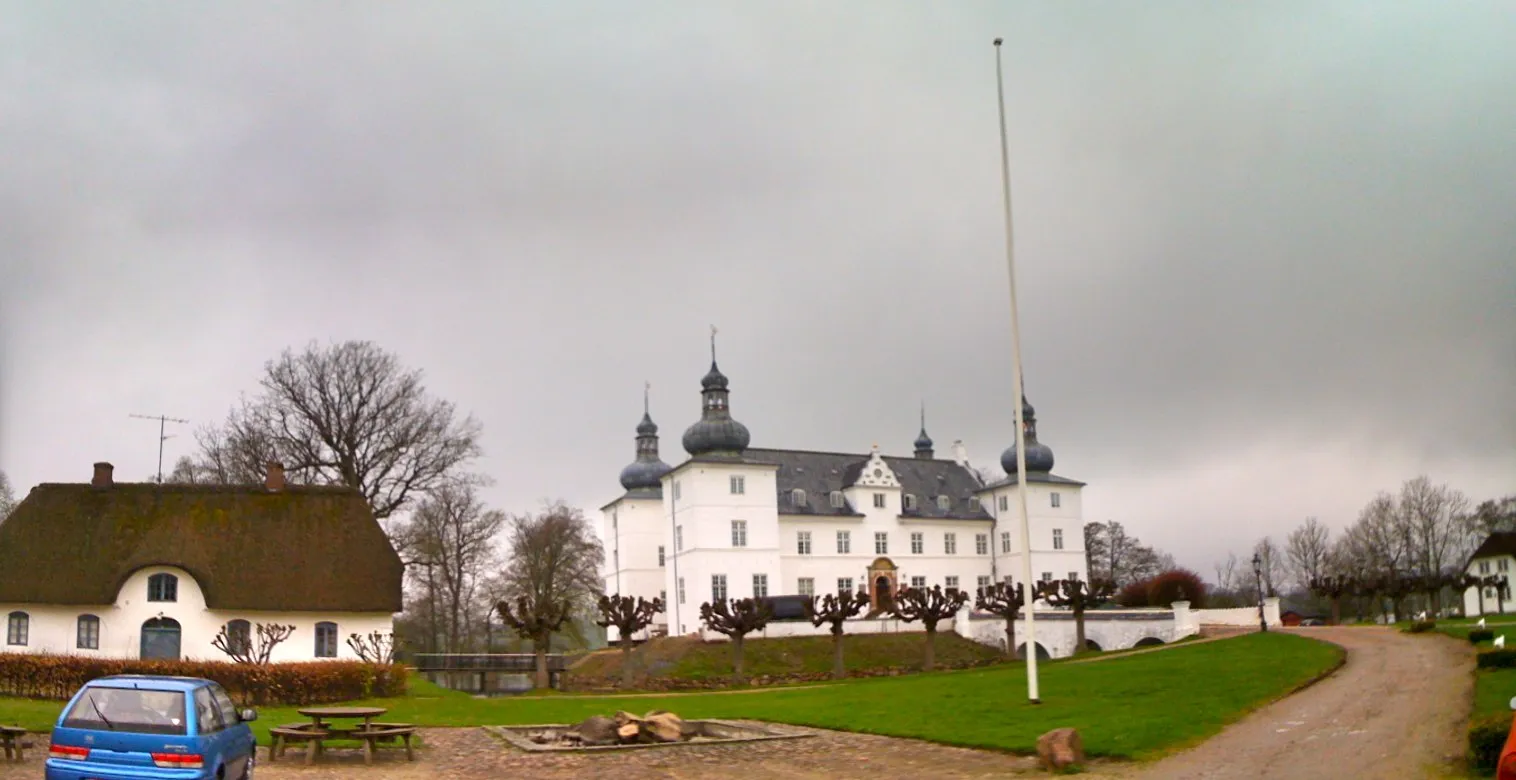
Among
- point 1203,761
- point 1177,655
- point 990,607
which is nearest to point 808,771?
point 1203,761

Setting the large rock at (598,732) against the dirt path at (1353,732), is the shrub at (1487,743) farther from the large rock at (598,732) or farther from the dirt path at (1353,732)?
the large rock at (598,732)

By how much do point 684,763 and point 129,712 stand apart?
25.8 ft

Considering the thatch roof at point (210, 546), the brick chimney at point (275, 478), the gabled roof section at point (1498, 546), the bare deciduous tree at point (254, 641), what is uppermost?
the brick chimney at point (275, 478)

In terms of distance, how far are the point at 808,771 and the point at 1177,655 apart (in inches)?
931

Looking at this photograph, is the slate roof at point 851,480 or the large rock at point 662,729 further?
the slate roof at point 851,480

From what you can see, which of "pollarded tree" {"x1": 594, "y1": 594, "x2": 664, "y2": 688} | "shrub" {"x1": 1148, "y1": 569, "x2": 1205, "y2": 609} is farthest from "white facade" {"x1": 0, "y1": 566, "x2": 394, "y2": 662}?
"shrub" {"x1": 1148, "y1": 569, "x2": 1205, "y2": 609}

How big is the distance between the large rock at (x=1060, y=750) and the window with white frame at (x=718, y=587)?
46890 mm

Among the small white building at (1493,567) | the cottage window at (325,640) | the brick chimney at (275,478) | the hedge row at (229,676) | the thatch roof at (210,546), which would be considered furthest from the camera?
the small white building at (1493,567)

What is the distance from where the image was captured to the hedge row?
32.5 metres

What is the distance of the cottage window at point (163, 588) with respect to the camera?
4028 centimetres

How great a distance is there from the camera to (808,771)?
685 inches

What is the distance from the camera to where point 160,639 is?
40.0 m

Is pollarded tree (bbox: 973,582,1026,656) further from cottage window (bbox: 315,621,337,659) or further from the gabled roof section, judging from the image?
the gabled roof section

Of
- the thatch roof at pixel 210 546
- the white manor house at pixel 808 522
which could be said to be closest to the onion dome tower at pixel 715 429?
the white manor house at pixel 808 522
